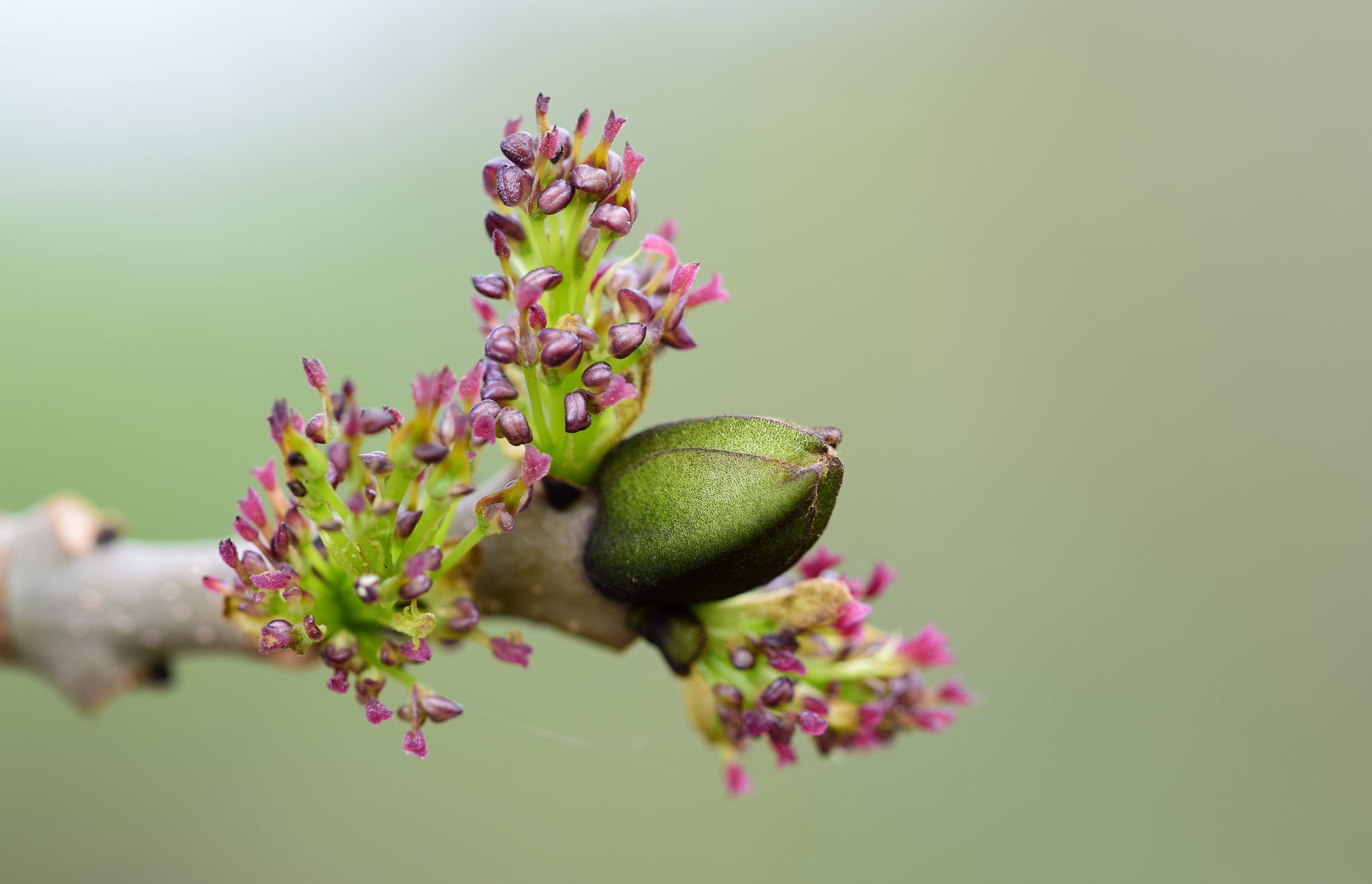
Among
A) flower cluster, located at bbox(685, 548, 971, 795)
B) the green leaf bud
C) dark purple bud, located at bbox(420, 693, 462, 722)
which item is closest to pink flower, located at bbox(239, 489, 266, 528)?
dark purple bud, located at bbox(420, 693, 462, 722)

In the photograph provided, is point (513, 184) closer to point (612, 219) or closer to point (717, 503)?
point (612, 219)

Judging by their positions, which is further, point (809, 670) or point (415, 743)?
point (809, 670)

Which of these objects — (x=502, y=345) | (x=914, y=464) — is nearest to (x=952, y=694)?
(x=502, y=345)

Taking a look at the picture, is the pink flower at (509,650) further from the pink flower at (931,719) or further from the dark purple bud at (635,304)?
the pink flower at (931,719)

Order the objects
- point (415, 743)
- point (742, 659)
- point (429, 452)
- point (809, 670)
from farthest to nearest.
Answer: point (809, 670)
point (742, 659)
point (415, 743)
point (429, 452)

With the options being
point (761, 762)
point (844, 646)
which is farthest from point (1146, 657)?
point (844, 646)

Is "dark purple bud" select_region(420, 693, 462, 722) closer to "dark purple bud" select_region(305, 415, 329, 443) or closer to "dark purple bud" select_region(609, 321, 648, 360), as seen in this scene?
"dark purple bud" select_region(305, 415, 329, 443)
